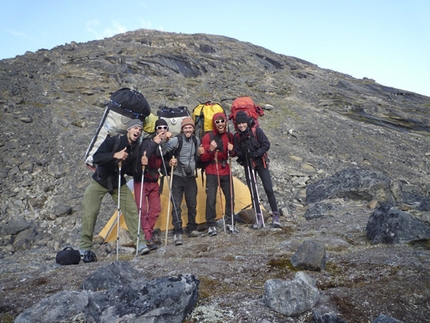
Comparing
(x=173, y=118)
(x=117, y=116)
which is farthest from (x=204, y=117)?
(x=117, y=116)

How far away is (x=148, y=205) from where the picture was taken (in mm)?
7895

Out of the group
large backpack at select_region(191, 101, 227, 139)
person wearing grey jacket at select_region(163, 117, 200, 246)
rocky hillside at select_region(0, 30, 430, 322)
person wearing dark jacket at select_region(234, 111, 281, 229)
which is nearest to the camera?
rocky hillside at select_region(0, 30, 430, 322)

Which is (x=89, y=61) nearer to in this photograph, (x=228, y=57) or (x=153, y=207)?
(x=228, y=57)

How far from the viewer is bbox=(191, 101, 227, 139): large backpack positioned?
334 inches

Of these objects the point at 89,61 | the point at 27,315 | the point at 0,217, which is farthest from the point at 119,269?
the point at 89,61

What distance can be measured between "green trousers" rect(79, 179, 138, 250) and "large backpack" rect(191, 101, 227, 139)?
2731 mm

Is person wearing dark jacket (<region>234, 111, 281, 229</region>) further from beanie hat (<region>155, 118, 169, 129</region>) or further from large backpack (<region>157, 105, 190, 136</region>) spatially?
beanie hat (<region>155, 118, 169, 129</region>)

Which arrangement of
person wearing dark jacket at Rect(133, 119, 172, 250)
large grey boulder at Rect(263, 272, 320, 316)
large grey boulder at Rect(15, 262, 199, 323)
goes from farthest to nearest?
person wearing dark jacket at Rect(133, 119, 172, 250) → large grey boulder at Rect(263, 272, 320, 316) → large grey boulder at Rect(15, 262, 199, 323)

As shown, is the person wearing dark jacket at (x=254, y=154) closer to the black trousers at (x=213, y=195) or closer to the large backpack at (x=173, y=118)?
the black trousers at (x=213, y=195)

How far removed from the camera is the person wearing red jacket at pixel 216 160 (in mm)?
8016

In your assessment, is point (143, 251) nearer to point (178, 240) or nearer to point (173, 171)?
point (178, 240)

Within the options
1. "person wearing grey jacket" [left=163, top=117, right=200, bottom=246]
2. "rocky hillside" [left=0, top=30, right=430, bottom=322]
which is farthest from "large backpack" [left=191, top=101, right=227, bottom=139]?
"rocky hillside" [left=0, top=30, right=430, bottom=322]

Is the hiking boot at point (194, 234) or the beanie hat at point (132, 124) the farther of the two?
the hiking boot at point (194, 234)

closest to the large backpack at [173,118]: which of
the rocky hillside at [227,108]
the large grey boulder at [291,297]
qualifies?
the rocky hillside at [227,108]
